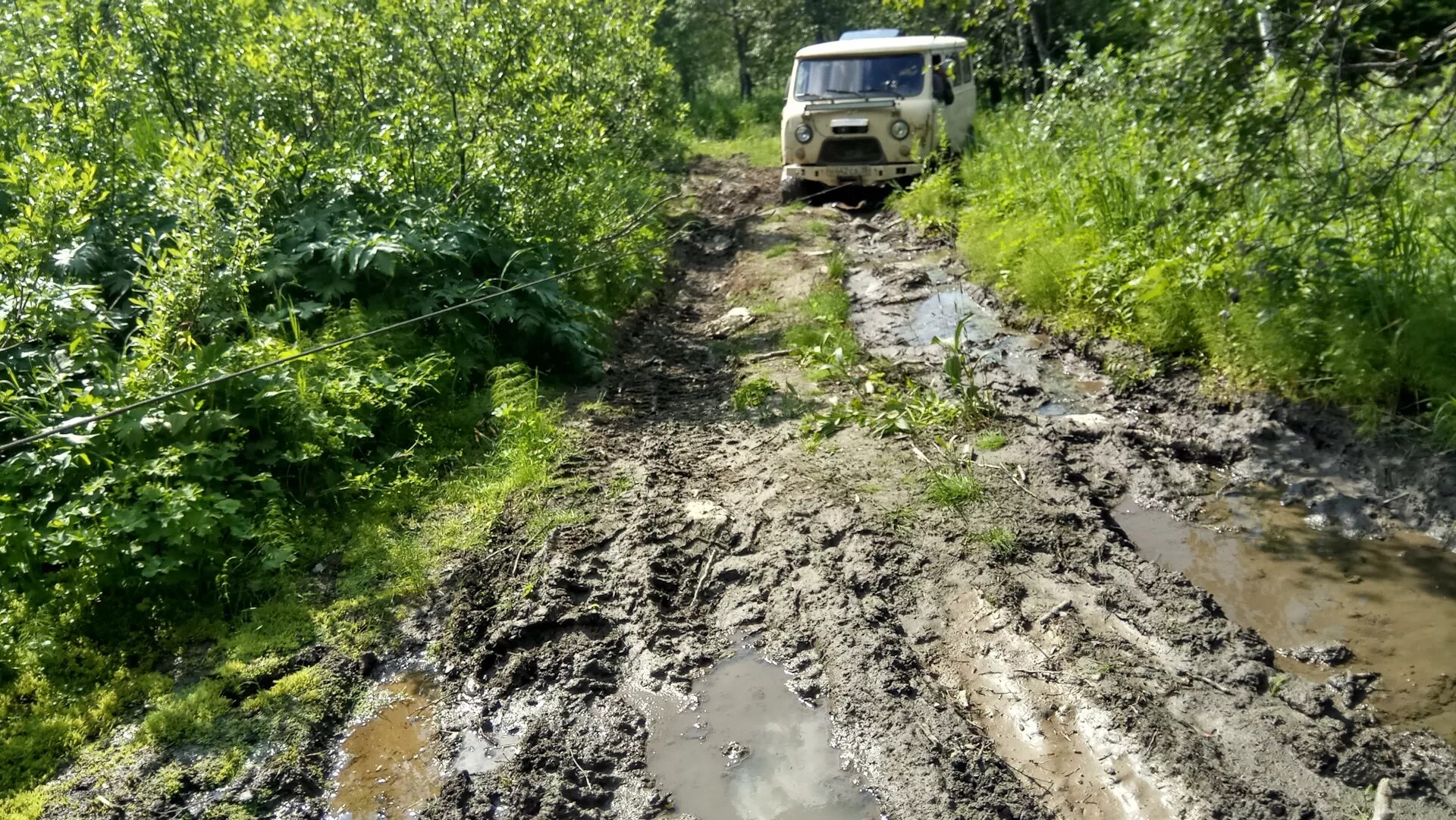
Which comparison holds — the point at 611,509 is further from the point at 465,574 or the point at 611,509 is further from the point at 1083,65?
the point at 1083,65

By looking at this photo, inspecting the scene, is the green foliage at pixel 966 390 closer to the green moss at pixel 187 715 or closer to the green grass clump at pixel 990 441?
the green grass clump at pixel 990 441

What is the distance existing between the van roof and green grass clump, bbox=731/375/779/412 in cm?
656

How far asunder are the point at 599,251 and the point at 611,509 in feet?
12.5

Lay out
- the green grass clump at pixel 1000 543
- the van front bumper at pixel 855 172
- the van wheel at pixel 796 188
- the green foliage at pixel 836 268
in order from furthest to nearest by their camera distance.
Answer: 1. the van wheel at pixel 796 188
2. the van front bumper at pixel 855 172
3. the green foliage at pixel 836 268
4. the green grass clump at pixel 1000 543

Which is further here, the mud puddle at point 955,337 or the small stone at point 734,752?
the mud puddle at point 955,337

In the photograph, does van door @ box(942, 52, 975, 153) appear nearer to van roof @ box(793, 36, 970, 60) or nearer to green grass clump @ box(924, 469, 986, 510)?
Result: van roof @ box(793, 36, 970, 60)

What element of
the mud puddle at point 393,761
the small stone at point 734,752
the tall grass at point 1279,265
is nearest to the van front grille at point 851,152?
the tall grass at point 1279,265

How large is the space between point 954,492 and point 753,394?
73.0 inches

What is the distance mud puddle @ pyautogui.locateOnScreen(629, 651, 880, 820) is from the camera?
324cm

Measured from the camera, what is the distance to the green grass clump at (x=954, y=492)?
189 inches

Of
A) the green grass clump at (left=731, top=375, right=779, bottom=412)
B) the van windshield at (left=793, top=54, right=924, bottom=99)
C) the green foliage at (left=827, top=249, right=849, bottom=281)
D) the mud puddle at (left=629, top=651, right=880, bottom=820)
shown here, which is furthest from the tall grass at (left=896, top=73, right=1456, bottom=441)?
the van windshield at (left=793, top=54, right=924, bottom=99)

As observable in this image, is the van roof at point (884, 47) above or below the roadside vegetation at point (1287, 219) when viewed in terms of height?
above

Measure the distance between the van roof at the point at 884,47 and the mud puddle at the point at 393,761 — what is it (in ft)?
32.0

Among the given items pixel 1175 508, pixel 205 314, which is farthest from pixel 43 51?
pixel 1175 508
